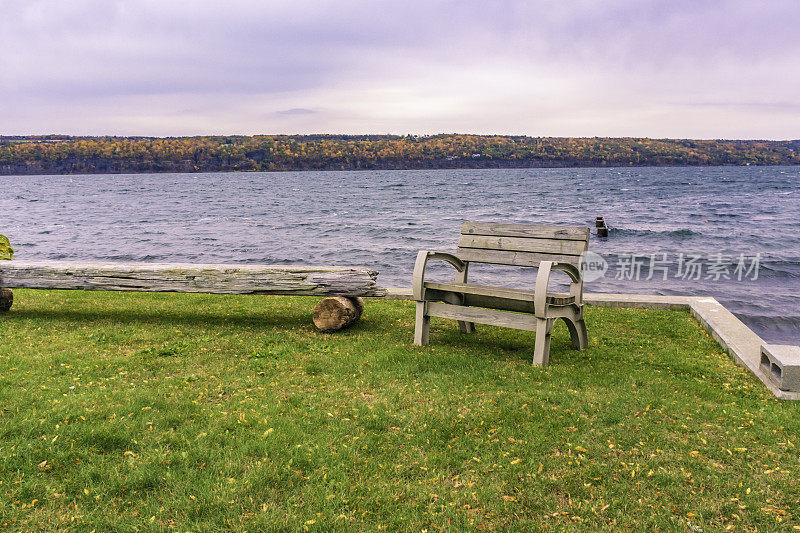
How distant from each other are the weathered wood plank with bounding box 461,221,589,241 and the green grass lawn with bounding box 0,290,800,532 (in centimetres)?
122

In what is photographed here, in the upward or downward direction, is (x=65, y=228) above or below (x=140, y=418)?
below

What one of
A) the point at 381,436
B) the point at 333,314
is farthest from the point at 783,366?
the point at 333,314

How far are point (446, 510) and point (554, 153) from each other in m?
132

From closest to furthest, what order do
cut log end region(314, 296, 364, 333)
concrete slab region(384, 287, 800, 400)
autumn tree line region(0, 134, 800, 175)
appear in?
concrete slab region(384, 287, 800, 400) < cut log end region(314, 296, 364, 333) < autumn tree line region(0, 134, 800, 175)

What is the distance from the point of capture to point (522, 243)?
5.80 metres

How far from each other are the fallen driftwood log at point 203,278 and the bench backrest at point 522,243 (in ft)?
3.88

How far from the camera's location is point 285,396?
173 inches

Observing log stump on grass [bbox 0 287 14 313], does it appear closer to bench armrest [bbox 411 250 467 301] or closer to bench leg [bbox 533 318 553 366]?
bench armrest [bbox 411 250 467 301]

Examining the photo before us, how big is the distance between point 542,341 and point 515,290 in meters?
0.59

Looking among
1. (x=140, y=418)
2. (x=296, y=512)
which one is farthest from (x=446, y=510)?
(x=140, y=418)

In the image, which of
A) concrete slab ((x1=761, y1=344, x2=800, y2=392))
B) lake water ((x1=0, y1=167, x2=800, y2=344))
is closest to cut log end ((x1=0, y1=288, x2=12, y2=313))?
concrete slab ((x1=761, y1=344, x2=800, y2=392))

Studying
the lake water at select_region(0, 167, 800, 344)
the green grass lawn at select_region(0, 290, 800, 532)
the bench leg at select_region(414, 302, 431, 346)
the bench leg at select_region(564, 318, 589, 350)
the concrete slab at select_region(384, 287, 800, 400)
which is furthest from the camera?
the lake water at select_region(0, 167, 800, 344)

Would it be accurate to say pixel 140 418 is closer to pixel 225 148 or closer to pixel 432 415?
pixel 432 415

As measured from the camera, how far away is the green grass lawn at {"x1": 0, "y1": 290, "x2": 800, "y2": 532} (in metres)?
2.88
